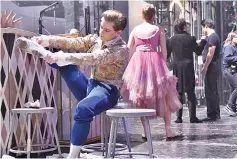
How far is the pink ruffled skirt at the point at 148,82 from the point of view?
9.10 ft

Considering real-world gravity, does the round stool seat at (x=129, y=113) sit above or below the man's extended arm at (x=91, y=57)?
below

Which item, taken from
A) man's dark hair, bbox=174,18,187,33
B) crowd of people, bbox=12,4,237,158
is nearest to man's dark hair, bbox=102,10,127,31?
crowd of people, bbox=12,4,237,158

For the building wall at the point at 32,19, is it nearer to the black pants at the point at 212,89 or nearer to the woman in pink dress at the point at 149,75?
the woman in pink dress at the point at 149,75

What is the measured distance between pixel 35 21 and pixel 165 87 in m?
1.53

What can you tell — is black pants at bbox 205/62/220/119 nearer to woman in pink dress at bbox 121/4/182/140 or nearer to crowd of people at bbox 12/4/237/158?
crowd of people at bbox 12/4/237/158

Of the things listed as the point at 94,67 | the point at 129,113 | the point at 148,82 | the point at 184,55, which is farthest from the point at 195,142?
the point at 184,55

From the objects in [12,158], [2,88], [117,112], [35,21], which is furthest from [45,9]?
[117,112]

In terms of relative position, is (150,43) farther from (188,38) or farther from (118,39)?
(188,38)

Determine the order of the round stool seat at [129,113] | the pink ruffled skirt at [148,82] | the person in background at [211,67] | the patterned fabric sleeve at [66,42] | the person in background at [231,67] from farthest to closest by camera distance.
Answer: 1. the person in background at [231,67]
2. the person in background at [211,67]
3. the pink ruffled skirt at [148,82]
4. the patterned fabric sleeve at [66,42]
5. the round stool seat at [129,113]

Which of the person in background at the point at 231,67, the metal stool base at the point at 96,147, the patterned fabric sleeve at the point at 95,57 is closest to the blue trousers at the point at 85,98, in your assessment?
the patterned fabric sleeve at the point at 95,57

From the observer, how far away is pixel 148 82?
2787 millimetres

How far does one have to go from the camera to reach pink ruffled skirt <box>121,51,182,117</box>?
2.77 meters

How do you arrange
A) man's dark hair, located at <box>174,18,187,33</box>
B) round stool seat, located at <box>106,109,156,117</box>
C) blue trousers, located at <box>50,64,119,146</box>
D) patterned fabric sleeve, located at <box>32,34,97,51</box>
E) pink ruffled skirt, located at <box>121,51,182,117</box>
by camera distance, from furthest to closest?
man's dark hair, located at <box>174,18,187,33</box>, pink ruffled skirt, located at <box>121,51,182,117</box>, patterned fabric sleeve, located at <box>32,34,97,51</box>, blue trousers, located at <box>50,64,119,146</box>, round stool seat, located at <box>106,109,156,117</box>

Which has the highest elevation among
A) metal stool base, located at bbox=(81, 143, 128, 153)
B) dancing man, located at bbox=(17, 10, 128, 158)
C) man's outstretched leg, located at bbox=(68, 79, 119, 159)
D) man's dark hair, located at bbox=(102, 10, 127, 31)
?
man's dark hair, located at bbox=(102, 10, 127, 31)
